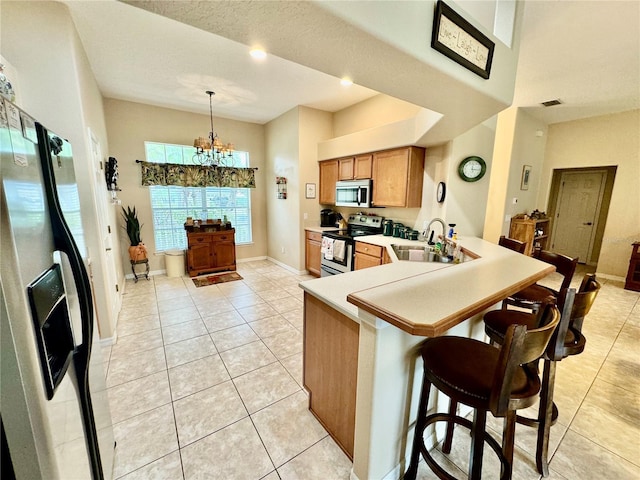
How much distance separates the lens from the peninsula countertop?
40.8 inches

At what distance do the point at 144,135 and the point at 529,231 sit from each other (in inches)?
272

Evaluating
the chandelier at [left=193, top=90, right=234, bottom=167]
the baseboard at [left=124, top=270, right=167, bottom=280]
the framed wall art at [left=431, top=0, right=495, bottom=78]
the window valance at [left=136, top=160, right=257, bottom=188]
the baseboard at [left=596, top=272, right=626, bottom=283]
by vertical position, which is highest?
the framed wall art at [left=431, top=0, right=495, bottom=78]

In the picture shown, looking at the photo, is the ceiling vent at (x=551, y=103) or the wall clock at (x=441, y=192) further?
the ceiling vent at (x=551, y=103)

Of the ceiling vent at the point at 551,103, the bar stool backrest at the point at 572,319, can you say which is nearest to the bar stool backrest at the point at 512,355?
the bar stool backrest at the point at 572,319

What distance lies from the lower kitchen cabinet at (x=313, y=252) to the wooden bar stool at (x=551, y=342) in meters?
3.15

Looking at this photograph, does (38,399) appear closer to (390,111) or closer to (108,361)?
(108,361)

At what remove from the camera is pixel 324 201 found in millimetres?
4891

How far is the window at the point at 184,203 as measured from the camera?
472 centimetres

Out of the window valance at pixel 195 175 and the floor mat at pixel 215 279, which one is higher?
the window valance at pixel 195 175

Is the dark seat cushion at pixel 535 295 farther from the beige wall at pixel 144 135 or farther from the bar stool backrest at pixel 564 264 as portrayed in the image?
the beige wall at pixel 144 135

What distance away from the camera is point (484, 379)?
111 centimetres

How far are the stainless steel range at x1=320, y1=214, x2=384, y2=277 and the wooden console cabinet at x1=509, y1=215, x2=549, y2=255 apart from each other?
2.62 m

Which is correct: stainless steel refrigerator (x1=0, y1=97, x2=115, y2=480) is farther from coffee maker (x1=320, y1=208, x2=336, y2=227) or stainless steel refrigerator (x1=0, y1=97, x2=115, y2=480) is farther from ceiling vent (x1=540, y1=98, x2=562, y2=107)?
ceiling vent (x1=540, y1=98, x2=562, y2=107)

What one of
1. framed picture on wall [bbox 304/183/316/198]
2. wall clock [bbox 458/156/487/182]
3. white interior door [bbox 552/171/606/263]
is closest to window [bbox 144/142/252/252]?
framed picture on wall [bbox 304/183/316/198]
